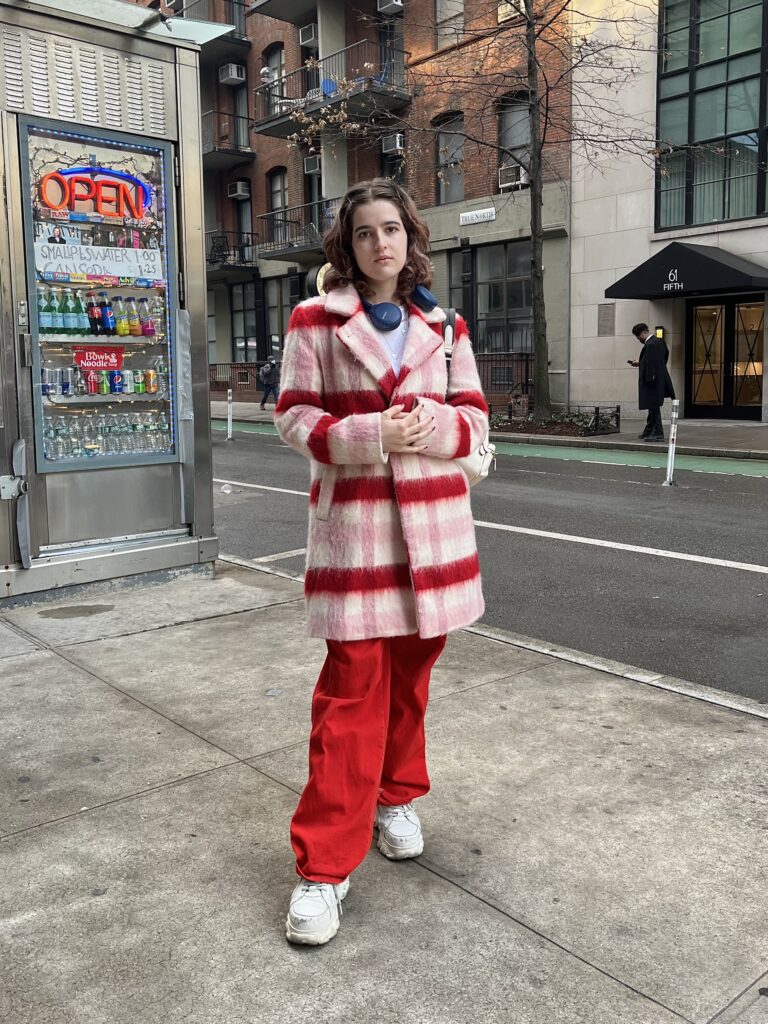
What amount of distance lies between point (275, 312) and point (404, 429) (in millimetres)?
33183

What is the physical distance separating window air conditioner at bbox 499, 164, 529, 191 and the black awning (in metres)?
4.71

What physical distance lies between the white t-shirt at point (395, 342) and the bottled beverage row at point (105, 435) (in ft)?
12.9

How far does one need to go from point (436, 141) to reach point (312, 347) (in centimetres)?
2595

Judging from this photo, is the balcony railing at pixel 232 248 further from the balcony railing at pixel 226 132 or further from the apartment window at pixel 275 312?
the balcony railing at pixel 226 132

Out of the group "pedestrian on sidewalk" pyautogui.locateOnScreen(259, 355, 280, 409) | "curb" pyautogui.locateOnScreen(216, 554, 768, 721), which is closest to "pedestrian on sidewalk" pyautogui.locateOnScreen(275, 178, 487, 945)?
"curb" pyautogui.locateOnScreen(216, 554, 768, 721)

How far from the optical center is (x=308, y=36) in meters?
31.3

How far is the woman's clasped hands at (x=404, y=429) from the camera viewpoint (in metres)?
2.51

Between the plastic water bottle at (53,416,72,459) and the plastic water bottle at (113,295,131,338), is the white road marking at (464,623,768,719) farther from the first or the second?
the plastic water bottle at (113,295,131,338)

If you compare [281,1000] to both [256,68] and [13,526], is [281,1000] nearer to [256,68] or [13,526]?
[13,526]

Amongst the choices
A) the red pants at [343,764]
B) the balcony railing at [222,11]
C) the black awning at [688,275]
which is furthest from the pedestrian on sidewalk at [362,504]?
the balcony railing at [222,11]

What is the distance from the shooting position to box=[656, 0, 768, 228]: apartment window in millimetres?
20000

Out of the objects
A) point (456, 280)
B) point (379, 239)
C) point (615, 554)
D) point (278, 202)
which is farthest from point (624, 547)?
point (278, 202)

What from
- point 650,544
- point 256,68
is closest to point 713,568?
point 650,544

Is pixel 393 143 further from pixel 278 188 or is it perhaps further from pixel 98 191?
pixel 98 191
